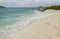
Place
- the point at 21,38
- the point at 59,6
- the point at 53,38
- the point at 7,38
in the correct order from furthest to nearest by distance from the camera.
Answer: the point at 59,6
the point at 7,38
the point at 21,38
the point at 53,38

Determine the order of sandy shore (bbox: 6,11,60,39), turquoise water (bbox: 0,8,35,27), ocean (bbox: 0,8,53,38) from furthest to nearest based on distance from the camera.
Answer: turquoise water (bbox: 0,8,35,27), ocean (bbox: 0,8,53,38), sandy shore (bbox: 6,11,60,39)

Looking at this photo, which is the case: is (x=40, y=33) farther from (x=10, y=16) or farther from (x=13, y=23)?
(x=10, y=16)

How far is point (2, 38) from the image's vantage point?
19.1 feet

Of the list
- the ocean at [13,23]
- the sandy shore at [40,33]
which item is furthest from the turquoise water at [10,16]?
the sandy shore at [40,33]

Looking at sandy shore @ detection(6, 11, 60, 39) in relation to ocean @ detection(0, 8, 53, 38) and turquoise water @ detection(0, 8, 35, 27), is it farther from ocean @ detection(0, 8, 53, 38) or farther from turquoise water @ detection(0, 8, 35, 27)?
turquoise water @ detection(0, 8, 35, 27)

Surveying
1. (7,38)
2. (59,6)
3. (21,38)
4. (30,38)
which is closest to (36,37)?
(30,38)

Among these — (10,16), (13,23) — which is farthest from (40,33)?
(10,16)

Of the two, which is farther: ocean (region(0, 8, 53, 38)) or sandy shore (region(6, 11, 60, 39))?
ocean (region(0, 8, 53, 38))

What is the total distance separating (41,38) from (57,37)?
538 millimetres

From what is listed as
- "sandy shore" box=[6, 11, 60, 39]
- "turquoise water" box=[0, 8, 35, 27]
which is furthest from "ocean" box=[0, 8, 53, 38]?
"sandy shore" box=[6, 11, 60, 39]

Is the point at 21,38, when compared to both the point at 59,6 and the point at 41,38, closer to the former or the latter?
the point at 41,38

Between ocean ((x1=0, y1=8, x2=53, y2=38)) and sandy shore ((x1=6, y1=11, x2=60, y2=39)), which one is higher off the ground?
sandy shore ((x1=6, y1=11, x2=60, y2=39))

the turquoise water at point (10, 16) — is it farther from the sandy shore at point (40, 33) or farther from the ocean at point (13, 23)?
the sandy shore at point (40, 33)

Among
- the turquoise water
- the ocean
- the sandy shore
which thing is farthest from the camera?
the turquoise water
